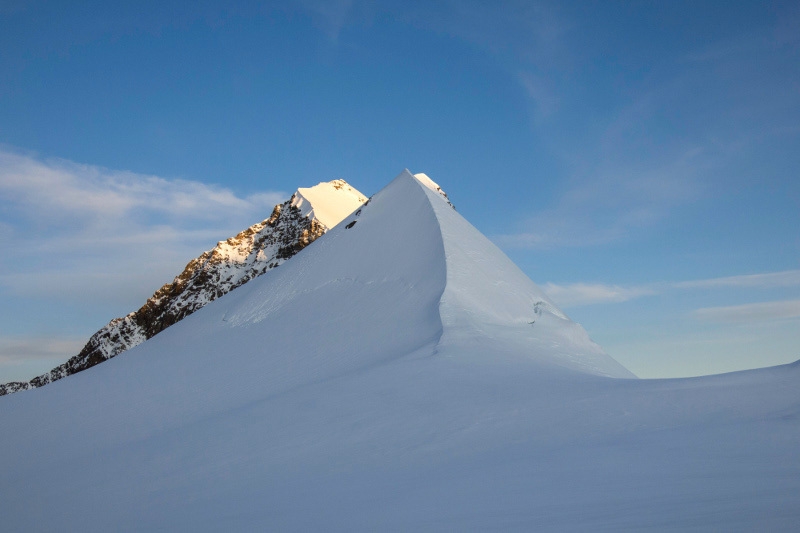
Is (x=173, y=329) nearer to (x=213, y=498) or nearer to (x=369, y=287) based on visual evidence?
(x=369, y=287)

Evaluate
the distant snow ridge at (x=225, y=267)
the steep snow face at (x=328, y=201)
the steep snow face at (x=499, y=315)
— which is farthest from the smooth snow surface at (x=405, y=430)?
the steep snow face at (x=328, y=201)

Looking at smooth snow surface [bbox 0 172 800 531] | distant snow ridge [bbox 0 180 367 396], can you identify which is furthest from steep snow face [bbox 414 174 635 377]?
distant snow ridge [bbox 0 180 367 396]

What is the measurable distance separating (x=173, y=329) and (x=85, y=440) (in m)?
11.0

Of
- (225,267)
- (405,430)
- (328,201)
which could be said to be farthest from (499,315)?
(225,267)

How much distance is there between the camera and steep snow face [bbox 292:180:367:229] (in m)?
85.5

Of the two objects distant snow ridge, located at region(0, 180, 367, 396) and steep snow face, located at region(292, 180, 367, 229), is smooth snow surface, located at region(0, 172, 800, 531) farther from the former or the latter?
steep snow face, located at region(292, 180, 367, 229)

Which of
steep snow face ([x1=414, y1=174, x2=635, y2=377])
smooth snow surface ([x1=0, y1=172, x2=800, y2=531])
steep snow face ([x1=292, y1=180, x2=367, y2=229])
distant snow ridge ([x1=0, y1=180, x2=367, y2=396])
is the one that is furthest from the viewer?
distant snow ridge ([x1=0, y1=180, x2=367, y2=396])

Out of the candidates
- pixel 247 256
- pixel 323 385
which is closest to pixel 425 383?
pixel 323 385

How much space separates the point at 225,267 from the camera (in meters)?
90.1

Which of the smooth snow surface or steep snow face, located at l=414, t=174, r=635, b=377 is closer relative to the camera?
the smooth snow surface

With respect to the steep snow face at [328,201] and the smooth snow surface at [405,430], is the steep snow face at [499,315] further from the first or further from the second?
the steep snow face at [328,201]

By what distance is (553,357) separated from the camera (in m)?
14.5

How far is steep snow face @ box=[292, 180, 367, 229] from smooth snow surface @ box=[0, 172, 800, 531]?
216ft

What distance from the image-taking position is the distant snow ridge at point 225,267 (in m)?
85.8
